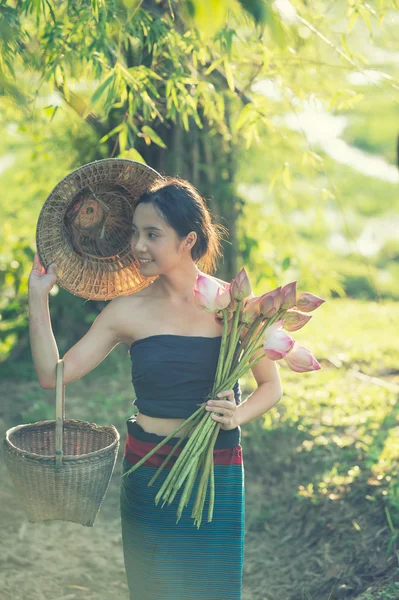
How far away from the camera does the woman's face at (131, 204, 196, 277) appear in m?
2.11

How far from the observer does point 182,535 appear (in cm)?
218

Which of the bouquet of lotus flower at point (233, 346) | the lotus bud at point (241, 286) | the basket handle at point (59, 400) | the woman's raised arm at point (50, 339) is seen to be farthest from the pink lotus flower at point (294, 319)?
the basket handle at point (59, 400)

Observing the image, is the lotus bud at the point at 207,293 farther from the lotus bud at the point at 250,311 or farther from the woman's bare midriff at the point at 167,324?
the woman's bare midriff at the point at 167,324

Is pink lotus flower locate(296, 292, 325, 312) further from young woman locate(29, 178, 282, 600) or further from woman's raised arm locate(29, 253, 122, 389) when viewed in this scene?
woman's raised arm locate(29, 253, 122, 389)

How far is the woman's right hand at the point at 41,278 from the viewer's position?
2.14m

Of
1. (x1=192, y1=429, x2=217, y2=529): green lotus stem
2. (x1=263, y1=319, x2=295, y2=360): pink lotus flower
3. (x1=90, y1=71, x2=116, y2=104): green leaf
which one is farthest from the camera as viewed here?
(x1=90, y1=71, x2=116, y2=104): green leaf

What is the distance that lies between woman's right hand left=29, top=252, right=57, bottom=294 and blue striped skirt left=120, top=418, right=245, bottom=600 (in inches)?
18.1

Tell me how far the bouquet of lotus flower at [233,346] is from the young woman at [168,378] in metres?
0.08

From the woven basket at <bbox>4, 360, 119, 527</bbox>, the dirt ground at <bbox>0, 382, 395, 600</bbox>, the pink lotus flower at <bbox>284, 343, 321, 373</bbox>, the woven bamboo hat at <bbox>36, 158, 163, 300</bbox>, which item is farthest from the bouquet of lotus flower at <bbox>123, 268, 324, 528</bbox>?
the dirt ground at <bbox>0, 382, 395, 600</bbox>

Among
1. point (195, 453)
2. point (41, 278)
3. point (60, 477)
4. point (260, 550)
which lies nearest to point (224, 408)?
point (195, 453)

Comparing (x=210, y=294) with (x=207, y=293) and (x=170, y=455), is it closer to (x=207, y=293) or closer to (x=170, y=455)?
(x=207, y=293)

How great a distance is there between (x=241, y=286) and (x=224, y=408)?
32 centimetres

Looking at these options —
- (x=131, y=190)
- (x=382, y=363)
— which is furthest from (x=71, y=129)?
(x=131, y=190)

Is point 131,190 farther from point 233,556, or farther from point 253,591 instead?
point 253,591
